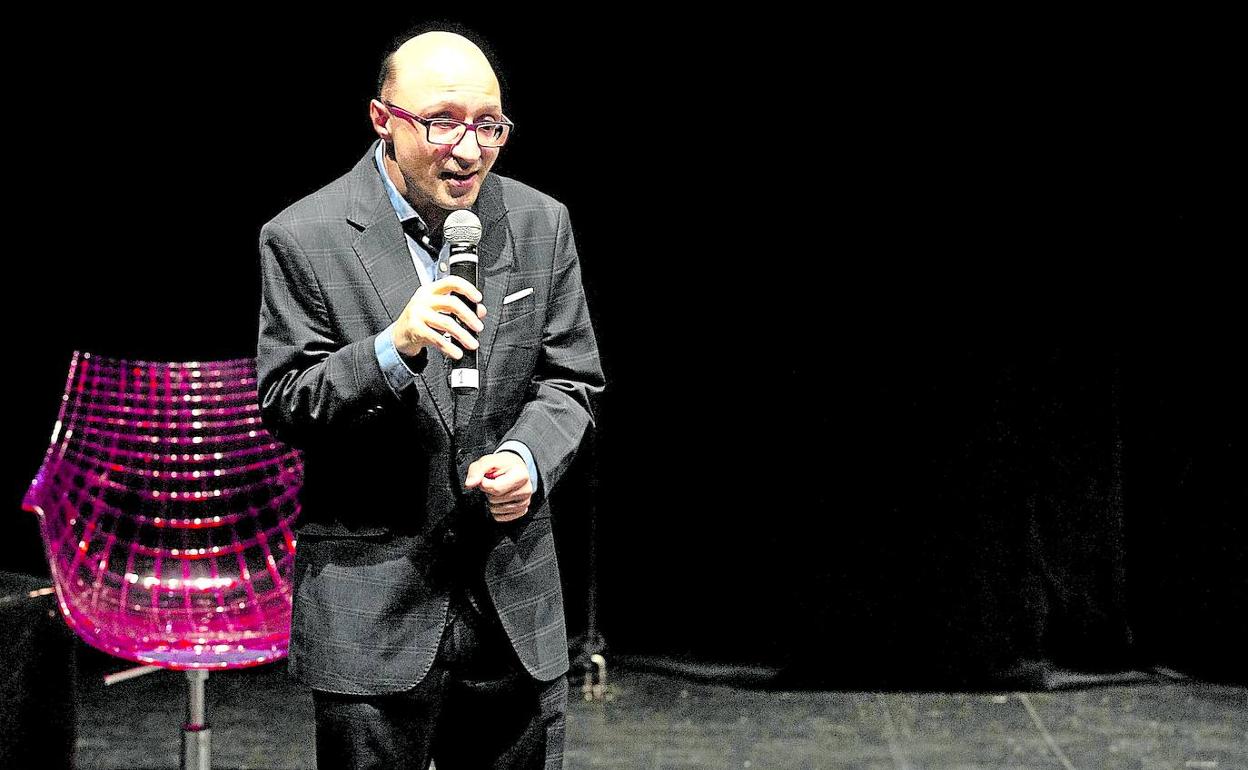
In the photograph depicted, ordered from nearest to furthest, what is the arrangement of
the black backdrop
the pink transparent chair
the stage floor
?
the pink transparent chair → the stage floor → the black backdrop

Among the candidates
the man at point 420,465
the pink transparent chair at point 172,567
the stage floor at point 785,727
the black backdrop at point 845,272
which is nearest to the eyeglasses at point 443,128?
the man at point 420,465

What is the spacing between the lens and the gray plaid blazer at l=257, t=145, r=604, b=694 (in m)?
1.49

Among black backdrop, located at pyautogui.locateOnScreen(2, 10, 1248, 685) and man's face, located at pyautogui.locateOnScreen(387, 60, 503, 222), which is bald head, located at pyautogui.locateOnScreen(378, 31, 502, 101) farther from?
black backdrop, located at pyautogui.locateOnScreen(2, 10, 1248, 685)

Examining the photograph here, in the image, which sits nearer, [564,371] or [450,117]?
[450,117]

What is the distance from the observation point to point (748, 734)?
139 inches

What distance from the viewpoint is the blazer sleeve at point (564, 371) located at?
1533mm

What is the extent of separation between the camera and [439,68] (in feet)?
4.85

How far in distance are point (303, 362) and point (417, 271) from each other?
0.15 meters

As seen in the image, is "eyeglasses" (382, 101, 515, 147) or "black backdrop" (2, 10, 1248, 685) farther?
"black backdrop" (2, 10, 1248, 685)

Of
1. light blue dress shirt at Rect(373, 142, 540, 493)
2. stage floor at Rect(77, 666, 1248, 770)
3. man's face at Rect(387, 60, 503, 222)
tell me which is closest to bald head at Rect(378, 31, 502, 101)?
man's face at Rect(387, 60, 503, 222)

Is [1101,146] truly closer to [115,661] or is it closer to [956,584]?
[956,584]

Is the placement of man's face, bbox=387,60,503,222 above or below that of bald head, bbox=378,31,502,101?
below

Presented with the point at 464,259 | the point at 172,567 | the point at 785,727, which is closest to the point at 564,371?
the point at 464,259

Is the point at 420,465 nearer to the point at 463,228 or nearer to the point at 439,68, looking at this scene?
the point at 463,228
